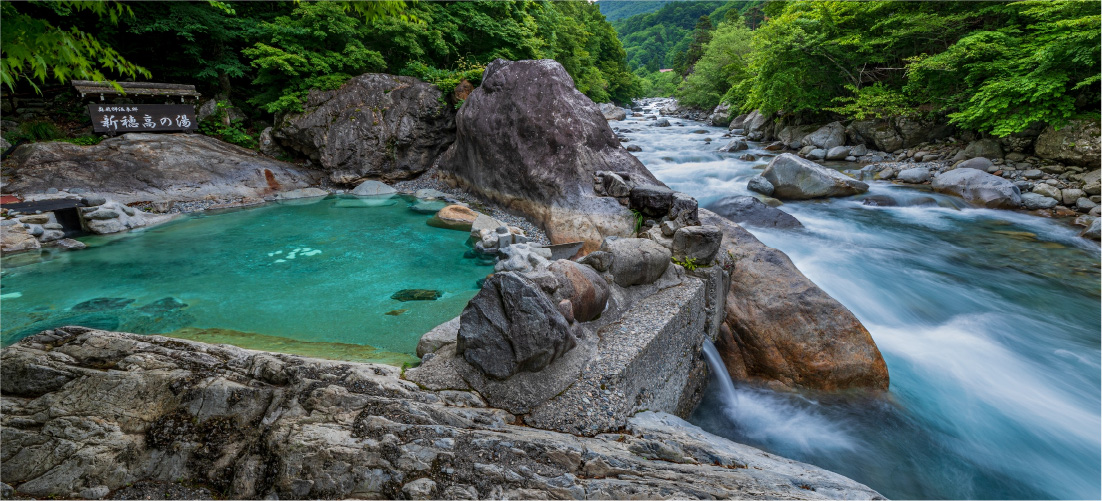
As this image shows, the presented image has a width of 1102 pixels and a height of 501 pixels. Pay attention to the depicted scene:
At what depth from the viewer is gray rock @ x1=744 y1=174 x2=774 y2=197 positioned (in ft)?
44.7

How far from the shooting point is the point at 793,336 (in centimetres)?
569

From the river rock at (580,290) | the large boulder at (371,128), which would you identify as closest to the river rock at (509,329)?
the river rock at (580,290)

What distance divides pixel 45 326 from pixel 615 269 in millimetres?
7296

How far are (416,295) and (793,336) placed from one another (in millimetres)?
5304

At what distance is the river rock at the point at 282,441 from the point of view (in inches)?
93.6

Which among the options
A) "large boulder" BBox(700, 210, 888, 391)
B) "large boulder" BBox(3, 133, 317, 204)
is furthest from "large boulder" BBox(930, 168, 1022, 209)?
"large boulder" BBox(3, 133, 317, 204)

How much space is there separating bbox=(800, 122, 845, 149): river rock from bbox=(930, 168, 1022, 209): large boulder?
5751 millimetres

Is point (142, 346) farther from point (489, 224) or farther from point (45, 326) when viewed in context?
point (489, 224)

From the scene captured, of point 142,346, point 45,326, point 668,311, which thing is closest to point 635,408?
point 668,311

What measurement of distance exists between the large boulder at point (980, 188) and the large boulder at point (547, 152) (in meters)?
9.87

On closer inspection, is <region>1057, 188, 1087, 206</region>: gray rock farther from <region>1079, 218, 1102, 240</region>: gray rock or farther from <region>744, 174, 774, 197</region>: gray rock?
<region>744, 174, 774, 197</region>: gray rock

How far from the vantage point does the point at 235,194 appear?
13.2 meters

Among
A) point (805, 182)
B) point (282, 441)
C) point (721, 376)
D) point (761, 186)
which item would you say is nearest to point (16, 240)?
point (282, 441)

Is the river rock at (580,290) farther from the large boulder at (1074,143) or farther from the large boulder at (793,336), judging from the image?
the large boulder at (1074,143)
